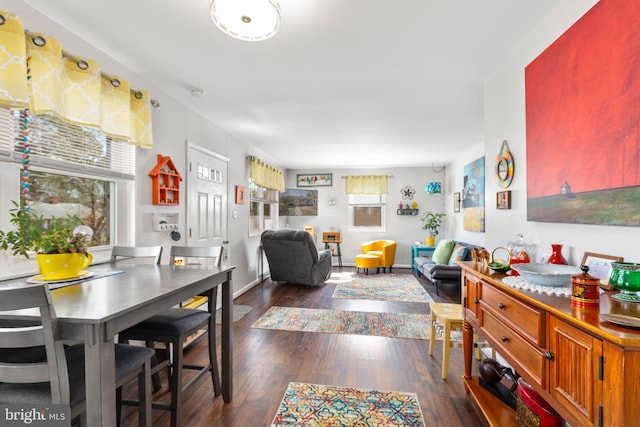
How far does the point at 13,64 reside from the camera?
1.43 m

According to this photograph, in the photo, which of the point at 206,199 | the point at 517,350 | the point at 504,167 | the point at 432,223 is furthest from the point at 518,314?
the point at 432,223

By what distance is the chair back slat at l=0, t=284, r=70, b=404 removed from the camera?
35.0 inches

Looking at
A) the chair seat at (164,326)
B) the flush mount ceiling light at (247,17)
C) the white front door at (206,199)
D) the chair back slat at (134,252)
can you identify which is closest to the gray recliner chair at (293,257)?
the white front door at (206,199)

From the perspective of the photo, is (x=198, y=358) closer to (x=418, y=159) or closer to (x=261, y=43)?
(x=261, y=43)

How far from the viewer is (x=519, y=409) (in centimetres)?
147

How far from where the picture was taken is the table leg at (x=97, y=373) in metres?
0.98

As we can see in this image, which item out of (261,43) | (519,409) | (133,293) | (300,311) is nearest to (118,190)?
(133,293)

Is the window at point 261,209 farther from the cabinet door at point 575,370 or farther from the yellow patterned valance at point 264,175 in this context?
the cabinet door at point 575,370

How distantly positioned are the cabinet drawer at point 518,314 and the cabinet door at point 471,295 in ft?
0.40

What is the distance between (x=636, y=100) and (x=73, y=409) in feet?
7.61

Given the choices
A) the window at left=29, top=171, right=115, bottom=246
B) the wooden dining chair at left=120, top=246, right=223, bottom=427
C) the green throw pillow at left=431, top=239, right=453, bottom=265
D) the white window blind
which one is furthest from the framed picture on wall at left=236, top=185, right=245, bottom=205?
the green throw pillow at left=431, top=239, right=453, bottom=265

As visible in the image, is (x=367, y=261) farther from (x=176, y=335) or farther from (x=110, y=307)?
(x=110, y=307)

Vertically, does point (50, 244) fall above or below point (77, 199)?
below

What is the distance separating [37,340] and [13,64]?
53.9 inches
